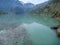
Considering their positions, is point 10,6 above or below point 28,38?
above

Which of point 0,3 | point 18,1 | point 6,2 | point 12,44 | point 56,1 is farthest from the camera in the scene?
point 18,1

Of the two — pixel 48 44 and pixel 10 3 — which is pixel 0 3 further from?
pixel 48 44

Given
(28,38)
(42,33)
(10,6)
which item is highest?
(10,6)

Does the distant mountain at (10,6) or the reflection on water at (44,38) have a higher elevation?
the distant mountain at (10,6)

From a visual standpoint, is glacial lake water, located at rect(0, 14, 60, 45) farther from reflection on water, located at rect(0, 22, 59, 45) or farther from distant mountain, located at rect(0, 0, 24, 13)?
distant mountain, located at rect(0, 0, 24, 13)

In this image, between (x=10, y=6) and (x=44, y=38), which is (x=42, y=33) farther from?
(x=10, y=6)

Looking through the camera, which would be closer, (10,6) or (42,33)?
(42,33)

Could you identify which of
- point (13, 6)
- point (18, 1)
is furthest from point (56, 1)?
point (18, 1)

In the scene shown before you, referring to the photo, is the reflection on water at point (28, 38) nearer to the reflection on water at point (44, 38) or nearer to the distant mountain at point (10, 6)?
the reflection on water at point (44, 38)

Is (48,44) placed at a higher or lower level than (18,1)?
lower

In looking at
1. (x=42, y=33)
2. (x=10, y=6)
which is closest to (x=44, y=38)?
(x=42, y=33)

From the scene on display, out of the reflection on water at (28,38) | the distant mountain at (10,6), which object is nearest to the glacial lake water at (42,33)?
the reflection on water at (28,38)
